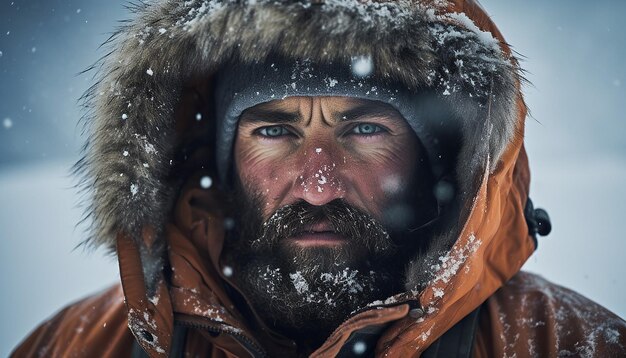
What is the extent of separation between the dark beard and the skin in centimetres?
4

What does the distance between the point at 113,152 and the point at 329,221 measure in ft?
2.42

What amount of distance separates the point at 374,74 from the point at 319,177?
362 millimetres

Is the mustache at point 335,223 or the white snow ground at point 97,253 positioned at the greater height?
the mustache at point 335,223

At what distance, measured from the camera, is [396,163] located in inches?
71.9

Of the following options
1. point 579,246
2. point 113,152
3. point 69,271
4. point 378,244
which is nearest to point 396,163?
point 378,244

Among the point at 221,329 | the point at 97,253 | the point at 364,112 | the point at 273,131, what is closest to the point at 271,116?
the point at 273,131

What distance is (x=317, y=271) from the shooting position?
5.72 feet

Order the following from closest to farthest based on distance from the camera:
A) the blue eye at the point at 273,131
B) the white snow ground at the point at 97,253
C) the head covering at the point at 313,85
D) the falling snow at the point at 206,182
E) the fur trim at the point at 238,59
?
the fur trim at the point at 238,59 → the head covering at the point at 313,85 → the blue eye at the point at 273,131 → the falling snow at the point at 206,182 → the white snow ground at the point at 97,253

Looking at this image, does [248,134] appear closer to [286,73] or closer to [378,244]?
[286,73]

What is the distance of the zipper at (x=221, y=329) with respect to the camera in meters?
1.65

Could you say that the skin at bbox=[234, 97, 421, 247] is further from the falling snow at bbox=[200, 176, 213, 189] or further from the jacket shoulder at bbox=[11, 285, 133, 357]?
the jacket shoulder at bbox=[11, 285, 133, 357]

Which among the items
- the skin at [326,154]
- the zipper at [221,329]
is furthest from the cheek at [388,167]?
the zipper at [221,329]

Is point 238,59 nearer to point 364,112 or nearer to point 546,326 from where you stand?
point 364,112

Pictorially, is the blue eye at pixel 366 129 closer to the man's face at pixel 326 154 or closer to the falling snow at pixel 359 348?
the man's face at pixel 326 154
